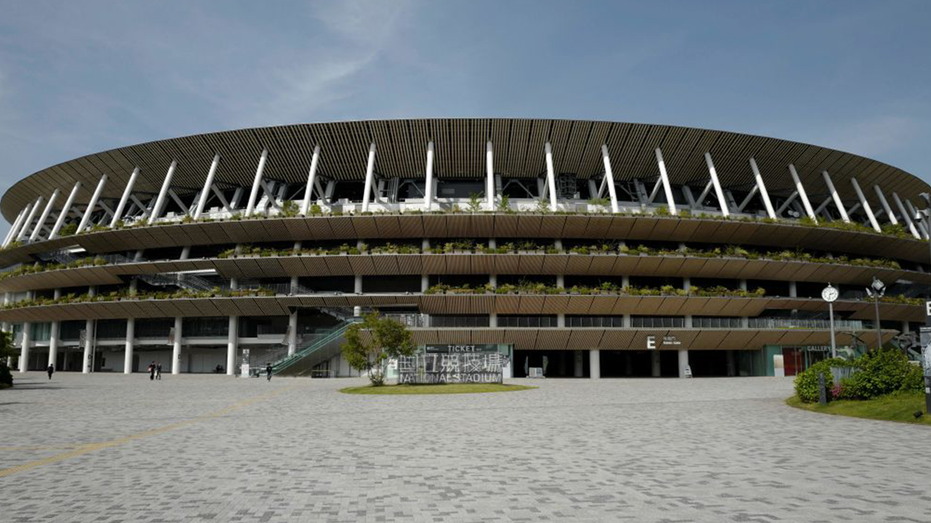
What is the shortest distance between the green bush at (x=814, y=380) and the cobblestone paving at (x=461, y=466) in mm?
1618

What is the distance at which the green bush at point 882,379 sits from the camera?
20.1 meters

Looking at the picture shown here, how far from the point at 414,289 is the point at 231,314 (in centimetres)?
1526

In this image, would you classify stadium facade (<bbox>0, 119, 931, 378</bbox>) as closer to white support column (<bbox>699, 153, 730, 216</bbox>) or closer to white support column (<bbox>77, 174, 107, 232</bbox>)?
white support column (<bbox>699, 153, 730, 216</bbox>)

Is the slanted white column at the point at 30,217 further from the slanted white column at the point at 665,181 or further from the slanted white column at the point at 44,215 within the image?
the slanted white column at the point at 665,181

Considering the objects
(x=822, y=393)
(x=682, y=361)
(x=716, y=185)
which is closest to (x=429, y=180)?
(x=716, y=185)

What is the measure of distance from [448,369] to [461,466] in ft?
86.4

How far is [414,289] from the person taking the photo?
5450 cm

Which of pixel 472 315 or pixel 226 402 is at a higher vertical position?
pixel 472 315

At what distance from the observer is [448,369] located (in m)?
36.8

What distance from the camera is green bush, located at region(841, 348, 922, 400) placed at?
20.1 m

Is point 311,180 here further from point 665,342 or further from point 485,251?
point 665,342

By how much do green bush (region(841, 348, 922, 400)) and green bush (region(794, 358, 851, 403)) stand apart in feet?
1.70

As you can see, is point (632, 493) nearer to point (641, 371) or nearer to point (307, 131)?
point (307, 131)

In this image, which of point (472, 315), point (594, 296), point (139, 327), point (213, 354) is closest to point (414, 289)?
point (472, 315)
